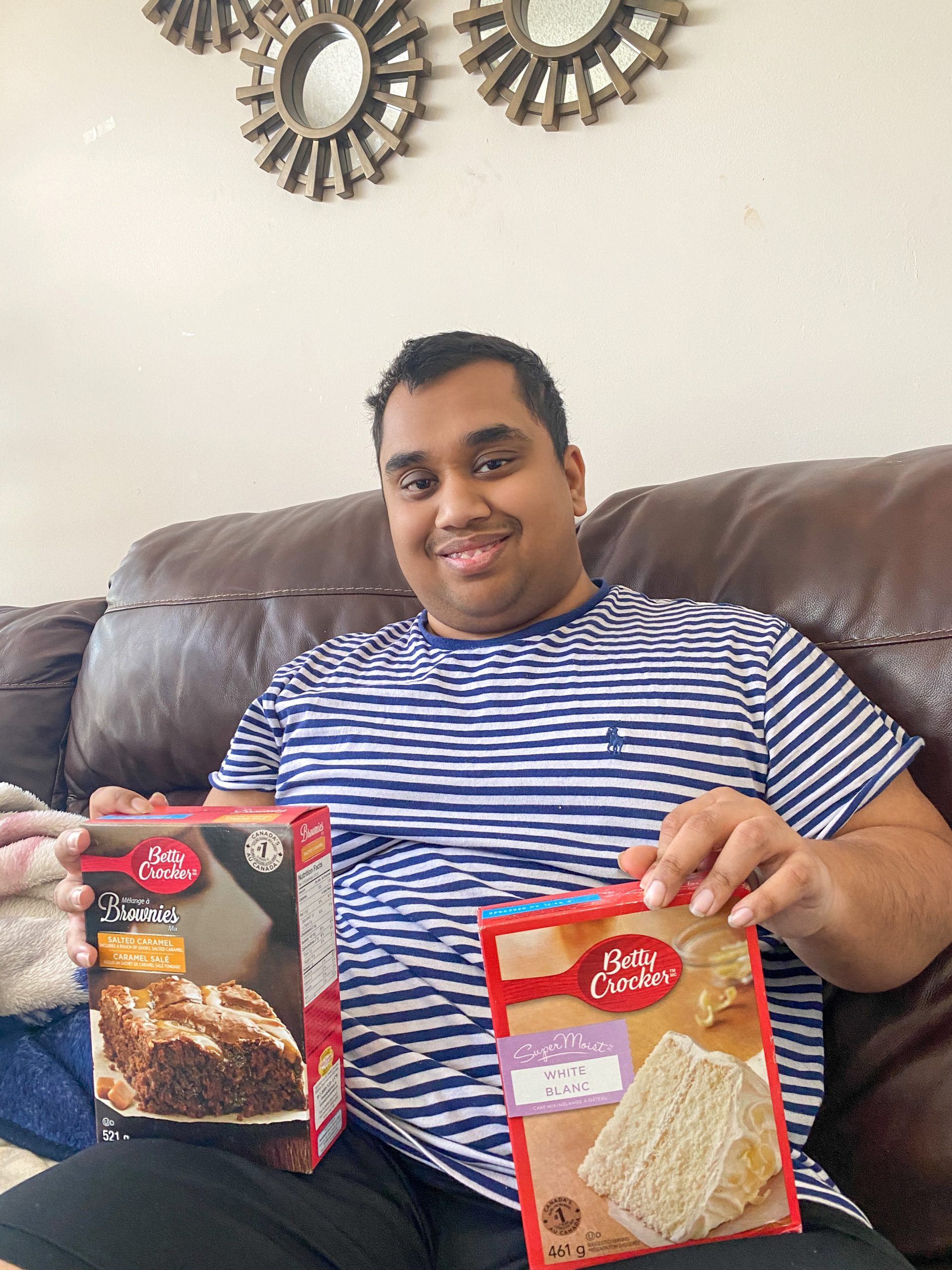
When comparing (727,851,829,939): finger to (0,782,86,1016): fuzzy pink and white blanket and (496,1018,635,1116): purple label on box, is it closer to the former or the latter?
(496,1018,635,1116): purple label on box

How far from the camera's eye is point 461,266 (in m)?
1.49

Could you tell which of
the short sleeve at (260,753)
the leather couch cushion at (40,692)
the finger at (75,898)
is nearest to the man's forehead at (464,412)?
the short sleeve at (260,753)

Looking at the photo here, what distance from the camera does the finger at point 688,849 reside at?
54cm

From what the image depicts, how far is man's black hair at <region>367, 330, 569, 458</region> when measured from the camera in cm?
99

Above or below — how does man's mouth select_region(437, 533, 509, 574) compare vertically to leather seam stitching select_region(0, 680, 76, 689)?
above

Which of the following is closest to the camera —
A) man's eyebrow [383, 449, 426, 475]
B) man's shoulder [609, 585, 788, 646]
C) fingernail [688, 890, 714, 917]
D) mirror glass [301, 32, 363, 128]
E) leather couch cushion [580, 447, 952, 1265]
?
fingernail [688, 890, 714, 917]

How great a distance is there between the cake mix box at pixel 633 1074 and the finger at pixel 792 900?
15 mm

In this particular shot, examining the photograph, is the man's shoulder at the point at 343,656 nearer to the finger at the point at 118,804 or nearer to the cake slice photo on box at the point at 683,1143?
the finger at the point at 118,804

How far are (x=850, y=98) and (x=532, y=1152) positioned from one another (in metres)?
1.33

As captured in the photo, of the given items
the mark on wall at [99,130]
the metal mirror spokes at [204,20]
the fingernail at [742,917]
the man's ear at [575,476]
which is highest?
the metal mirror spokes at [204,20]

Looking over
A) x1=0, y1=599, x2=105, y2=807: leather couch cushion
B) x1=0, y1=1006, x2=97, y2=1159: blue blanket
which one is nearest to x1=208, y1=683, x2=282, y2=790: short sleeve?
x1=0, y1=1006, x2=97, y2=1159: blue blanket

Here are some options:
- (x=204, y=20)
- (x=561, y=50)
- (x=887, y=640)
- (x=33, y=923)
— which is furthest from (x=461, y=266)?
(x=33, y=923)

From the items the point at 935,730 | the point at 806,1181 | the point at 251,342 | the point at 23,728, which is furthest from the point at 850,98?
the point at 23,728

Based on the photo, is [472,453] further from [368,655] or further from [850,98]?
[850,98]
